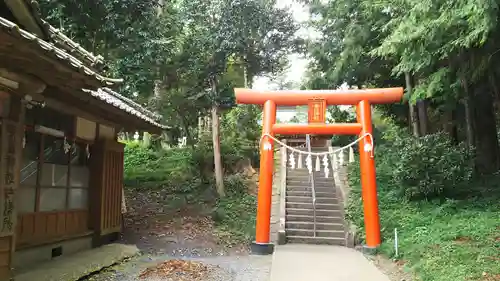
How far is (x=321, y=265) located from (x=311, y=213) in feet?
15.2

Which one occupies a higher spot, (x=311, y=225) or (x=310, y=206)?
(x=310, y=206)

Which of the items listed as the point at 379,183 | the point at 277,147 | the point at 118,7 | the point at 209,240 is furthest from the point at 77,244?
the point at 277,147

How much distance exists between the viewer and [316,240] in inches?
457

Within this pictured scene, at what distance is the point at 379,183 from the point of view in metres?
14.7

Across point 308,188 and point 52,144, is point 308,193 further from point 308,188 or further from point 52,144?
point 52,144

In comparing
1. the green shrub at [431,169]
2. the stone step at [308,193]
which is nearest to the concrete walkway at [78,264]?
the stone step at [308,193]

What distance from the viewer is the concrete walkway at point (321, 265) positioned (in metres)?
7.38

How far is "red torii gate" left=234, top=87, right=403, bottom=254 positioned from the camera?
410 inches

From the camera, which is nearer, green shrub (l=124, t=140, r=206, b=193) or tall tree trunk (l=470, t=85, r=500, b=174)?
tall tree trunk (l=470, t=85, r=500, b=174)

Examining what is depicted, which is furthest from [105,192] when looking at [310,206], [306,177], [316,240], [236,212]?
[306,177]

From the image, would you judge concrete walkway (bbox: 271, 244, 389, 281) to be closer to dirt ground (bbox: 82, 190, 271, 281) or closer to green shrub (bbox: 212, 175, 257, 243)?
dirt ground (bbox: 82, 190, 271, 281)

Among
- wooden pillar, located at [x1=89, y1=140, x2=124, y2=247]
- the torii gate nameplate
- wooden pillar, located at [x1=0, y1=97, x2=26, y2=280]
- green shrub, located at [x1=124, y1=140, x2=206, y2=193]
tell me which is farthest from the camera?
green shrub, located at [x1=124, y1=140, x2=206, y2=193]

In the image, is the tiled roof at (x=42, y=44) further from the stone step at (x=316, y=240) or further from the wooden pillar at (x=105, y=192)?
the stone step at (x=316, y=240)

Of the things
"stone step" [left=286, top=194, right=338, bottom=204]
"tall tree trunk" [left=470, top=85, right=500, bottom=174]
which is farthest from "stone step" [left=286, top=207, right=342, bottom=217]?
"tall tree trunk" [left=470, top=85, right=500, bottom=174]
